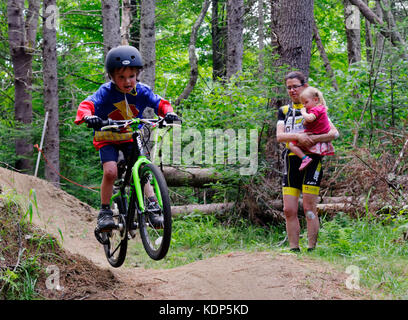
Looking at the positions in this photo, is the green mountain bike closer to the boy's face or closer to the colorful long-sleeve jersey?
the colorful long-sleeve jersey

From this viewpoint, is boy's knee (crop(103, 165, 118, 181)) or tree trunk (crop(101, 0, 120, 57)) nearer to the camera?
boy's knee (crop(103, 165, 118, 181))

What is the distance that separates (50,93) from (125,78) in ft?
25.4

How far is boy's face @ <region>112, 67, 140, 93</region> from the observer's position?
4.55 m

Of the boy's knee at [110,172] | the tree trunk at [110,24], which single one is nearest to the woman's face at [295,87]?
the boy's knee at [110,172]

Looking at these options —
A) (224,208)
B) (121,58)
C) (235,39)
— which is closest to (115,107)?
(121,58)

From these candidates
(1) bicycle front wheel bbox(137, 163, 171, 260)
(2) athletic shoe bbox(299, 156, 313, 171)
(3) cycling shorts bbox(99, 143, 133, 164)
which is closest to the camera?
(1) bicycle front wheel bbox(137, 163, 171, 260)

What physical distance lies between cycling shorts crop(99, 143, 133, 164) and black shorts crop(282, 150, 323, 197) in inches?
83.7

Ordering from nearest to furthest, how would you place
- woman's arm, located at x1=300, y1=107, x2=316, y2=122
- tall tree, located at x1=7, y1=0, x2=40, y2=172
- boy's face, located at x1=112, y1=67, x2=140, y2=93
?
boy's face, located at x1=112, y1=67, x2=140, y2=93 → woman's arm, located at x1=300, y1=107, x2=316, y2=122 → tall tree, located at x1=7, y1=0, x2=40, y2=172

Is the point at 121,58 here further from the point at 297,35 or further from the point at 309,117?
the point at 297,35

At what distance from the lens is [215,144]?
8570mm

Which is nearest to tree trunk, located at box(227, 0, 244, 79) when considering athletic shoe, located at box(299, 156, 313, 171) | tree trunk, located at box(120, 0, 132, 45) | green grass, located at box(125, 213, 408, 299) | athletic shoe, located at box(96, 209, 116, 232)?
tree trunk, located at box(120, 0, 132, 45)
